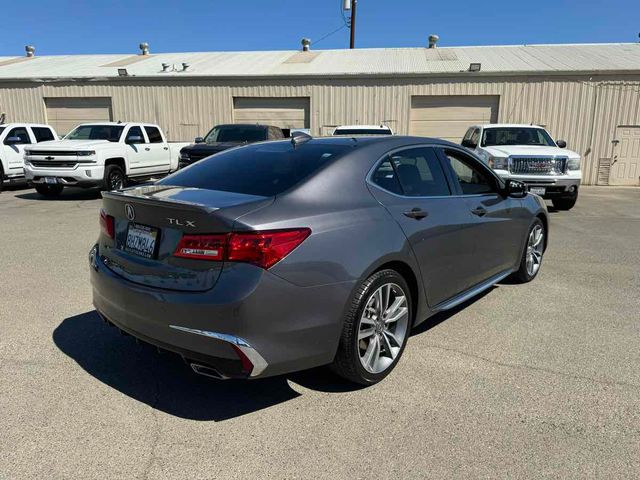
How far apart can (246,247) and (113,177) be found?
10.9 meters

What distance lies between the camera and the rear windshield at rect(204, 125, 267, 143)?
13.2 meters

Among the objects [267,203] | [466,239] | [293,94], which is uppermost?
[293,94]

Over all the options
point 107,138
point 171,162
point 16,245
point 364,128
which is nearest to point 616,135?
point 364,128

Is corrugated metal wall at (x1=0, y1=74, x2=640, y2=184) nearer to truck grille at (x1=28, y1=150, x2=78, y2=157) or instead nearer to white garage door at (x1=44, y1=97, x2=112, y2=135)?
white garage door at (x1=44, y1=97, x2=112, y2=135)

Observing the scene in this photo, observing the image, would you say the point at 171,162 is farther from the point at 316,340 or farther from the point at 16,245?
the point at 316,340

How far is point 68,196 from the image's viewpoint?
12.9 metres

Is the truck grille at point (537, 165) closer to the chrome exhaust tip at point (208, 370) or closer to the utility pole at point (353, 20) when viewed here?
the chrome exhaust tip at point (208, 370)

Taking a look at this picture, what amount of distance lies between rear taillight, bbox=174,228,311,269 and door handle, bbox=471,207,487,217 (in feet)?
6.71

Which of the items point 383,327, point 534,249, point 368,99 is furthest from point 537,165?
point 368,99

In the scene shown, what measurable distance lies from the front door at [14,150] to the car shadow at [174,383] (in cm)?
1173

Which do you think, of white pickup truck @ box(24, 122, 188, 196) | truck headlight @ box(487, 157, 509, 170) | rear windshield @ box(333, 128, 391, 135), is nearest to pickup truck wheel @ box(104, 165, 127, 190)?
white pickup truck @ box(24, 122, 188, 196)

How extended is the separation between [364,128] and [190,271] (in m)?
10.8

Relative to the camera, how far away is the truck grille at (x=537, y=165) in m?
10.3

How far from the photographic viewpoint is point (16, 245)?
714 cm
